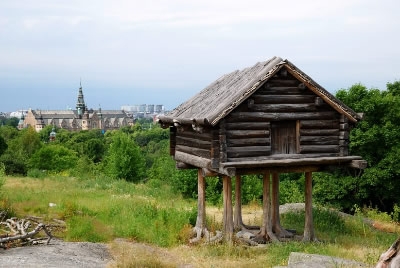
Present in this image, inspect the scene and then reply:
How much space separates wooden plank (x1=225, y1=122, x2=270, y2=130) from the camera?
13.2 m

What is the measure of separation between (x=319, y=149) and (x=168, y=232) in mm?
5388

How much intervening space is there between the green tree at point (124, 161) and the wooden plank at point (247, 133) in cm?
3282

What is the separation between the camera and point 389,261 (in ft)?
22.2

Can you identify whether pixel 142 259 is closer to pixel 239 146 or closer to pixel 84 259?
pixel 84 259

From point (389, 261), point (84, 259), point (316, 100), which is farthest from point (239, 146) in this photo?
point (389, 261)

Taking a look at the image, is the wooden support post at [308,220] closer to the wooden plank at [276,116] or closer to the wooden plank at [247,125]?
the wooden plank at [276,116]

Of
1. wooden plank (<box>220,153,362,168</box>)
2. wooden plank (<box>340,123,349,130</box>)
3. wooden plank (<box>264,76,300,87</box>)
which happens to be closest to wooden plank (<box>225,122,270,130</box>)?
wooden plank (<box>220,153,362,168</box>)

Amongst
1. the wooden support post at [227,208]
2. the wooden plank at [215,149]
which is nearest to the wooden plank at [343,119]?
the wooden support post at [227,208]

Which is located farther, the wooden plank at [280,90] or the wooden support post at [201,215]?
the wooden support post at [201,215]

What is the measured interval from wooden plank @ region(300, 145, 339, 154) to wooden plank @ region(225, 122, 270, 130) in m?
1.30

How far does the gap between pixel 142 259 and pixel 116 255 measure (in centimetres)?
221

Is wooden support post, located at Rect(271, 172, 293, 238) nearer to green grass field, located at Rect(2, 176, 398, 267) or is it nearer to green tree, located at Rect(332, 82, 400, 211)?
green grass field, located at Rect(2, 176, 398, 267)

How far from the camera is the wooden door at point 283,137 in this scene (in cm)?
1383

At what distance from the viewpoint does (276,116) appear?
44.4ft
